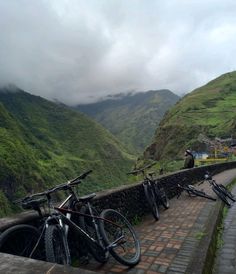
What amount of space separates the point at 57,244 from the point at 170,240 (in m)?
2.90

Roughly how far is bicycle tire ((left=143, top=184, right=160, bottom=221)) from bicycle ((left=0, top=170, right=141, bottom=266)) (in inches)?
104

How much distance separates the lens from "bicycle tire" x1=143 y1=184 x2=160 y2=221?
8.46 m

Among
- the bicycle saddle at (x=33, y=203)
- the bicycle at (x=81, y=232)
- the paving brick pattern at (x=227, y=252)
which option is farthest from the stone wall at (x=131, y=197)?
the bicycle saddle at (x=33, y=203)

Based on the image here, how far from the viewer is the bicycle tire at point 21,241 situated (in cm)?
416

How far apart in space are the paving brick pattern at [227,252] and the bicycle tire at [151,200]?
1560 millimetres

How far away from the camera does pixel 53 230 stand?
14.1 feet

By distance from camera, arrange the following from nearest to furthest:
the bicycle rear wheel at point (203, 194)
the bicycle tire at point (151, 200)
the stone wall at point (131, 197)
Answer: the stone wall at point (131, 197) < the bicycle tire at point (151, 200) < the bicycle rear wheel at point (203, 194)


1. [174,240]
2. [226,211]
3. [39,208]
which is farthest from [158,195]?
[39,208]

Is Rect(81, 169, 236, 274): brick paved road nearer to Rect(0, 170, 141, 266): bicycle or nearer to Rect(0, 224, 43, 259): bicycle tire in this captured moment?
Rect(0, 170, 141, 266): bicycle

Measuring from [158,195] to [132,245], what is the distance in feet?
12.9

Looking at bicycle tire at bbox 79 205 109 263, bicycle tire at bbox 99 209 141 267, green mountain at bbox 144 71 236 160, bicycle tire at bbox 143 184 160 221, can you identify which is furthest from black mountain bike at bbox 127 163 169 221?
green mountain at bbox 144 71 236 160

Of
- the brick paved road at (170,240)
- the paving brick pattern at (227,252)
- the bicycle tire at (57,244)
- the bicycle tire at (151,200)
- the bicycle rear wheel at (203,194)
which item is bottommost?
the paving brick pattern at (227,252)

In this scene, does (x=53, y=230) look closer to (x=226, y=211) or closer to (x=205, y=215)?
(x=205, y=215)

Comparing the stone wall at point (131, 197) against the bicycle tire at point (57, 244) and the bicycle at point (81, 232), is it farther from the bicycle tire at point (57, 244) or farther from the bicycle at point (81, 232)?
the bicycle tire at point (57, 244)
